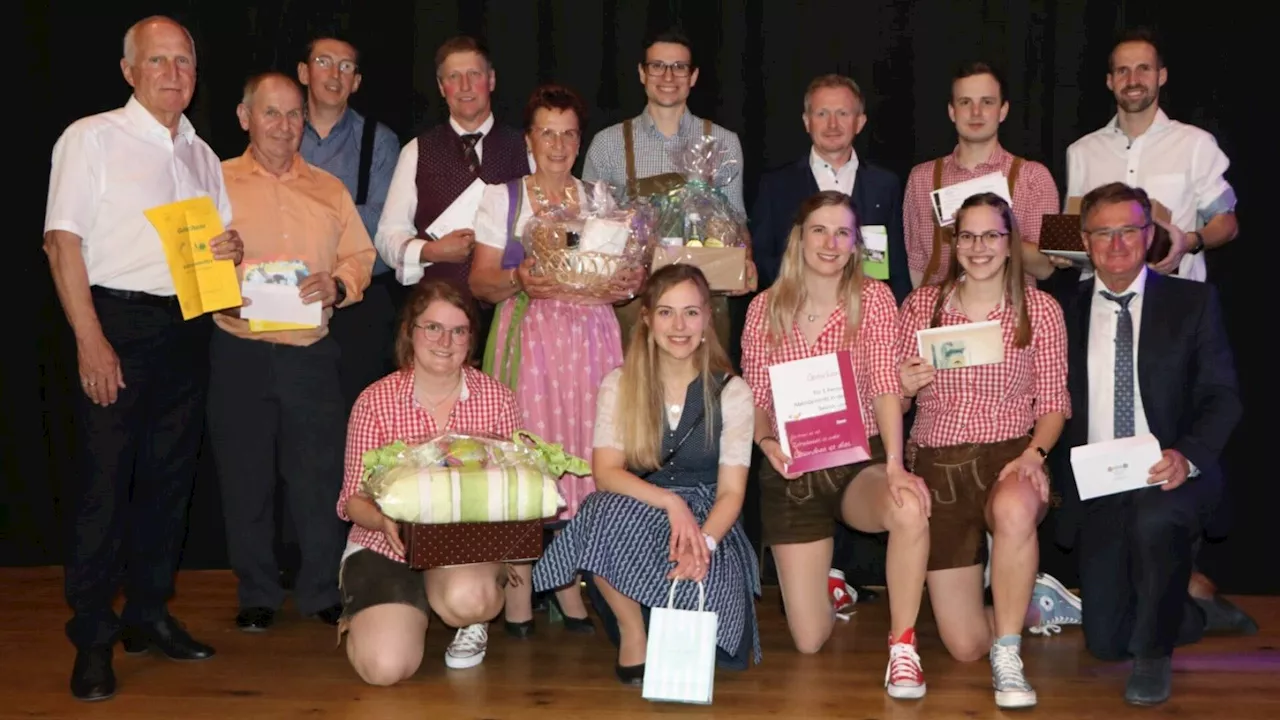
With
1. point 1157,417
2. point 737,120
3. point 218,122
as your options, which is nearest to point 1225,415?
point 1157,417

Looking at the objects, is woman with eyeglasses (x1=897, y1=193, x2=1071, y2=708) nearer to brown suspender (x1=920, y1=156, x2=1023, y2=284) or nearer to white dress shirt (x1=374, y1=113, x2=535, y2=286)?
brown suspender (x1=920, y1=156, x2=1023, y2=284)

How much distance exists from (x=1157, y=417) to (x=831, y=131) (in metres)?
1.40

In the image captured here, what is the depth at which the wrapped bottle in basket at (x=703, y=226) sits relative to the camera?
12.4 feet

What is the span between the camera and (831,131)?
427 cm

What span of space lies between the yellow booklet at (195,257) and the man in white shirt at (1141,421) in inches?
99.3

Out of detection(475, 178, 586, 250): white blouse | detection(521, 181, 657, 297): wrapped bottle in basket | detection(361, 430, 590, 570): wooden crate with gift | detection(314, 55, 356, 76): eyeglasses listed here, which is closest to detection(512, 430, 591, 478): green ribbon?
detection(361, 430, 590, 570): wooden crate with gift

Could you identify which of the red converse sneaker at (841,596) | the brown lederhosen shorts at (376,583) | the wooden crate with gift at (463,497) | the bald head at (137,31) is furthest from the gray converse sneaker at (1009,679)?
the bald head at (137,31)

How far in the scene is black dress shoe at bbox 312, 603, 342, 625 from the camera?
13.6 feet

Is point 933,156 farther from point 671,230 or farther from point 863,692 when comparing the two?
point 863,692

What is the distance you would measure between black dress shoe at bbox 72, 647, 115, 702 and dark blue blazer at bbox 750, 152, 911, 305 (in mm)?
2394

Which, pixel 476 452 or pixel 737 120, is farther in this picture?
pixel 737 120

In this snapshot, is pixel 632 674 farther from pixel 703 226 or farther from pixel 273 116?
pixel 273 116

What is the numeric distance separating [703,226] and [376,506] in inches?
51.6

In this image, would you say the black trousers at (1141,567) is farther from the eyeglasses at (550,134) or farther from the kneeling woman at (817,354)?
the eyeglasses at (550,134)
